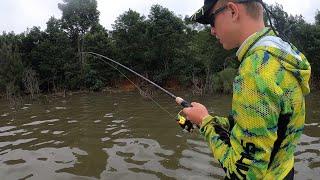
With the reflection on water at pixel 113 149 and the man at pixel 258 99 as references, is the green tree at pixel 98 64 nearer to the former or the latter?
the reflection on water at pixel 113 149

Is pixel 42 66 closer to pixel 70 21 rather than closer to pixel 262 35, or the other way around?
pixel 70 21

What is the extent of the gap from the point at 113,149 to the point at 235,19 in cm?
811

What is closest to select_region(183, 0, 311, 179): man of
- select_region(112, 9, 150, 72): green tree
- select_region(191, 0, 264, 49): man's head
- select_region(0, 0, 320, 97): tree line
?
select_region(191, 0, 264, 49): man's head

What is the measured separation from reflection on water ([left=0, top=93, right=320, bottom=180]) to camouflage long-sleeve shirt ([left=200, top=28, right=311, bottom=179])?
5.53m

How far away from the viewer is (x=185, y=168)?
7.91m

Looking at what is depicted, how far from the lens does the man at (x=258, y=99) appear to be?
1.73m

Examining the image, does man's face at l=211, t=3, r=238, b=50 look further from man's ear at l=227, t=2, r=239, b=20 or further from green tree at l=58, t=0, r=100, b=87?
green tree at l=58, t=0, r=100, b=87

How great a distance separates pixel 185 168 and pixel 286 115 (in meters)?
6.28

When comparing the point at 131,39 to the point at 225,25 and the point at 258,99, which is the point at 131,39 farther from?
the point at 258,99

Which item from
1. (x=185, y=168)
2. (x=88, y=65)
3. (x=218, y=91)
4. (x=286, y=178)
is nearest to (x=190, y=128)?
(x=286, y=178)

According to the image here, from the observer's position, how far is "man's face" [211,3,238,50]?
6.49 ft

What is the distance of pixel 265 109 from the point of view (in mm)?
1713

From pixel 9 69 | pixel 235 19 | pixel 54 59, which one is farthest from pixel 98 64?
pixel 235 19

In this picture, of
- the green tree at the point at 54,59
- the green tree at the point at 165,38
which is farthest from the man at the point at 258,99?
the green tree at the point at 54,59
